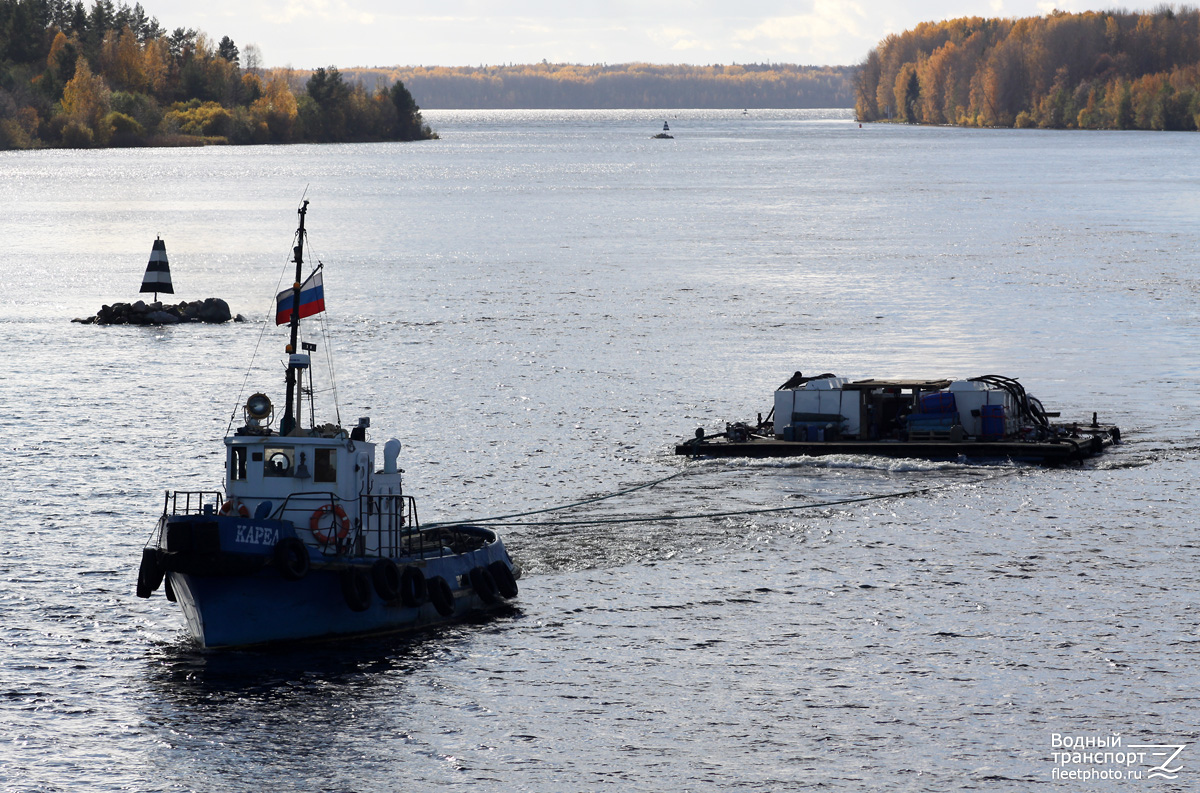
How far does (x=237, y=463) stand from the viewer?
29.0 meters

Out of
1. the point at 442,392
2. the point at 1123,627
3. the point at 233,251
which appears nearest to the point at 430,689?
the point at 1123,627

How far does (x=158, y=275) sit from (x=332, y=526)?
165 ft

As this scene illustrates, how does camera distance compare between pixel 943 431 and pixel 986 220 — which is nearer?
pixel 943 431

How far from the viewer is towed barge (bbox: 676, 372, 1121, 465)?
45969 mm

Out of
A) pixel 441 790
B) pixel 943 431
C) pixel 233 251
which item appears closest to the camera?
pixel 441 790

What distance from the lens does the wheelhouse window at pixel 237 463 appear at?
95.1ft

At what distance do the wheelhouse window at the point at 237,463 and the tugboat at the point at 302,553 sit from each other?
3 centimetres

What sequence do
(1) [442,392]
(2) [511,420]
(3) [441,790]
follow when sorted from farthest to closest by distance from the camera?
1. (1) [442,392]
2. (2) [511,420]
3. (3) [441,790]

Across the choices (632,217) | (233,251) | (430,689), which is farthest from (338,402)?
(632,217)

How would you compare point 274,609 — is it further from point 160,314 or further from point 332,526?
point 160,314

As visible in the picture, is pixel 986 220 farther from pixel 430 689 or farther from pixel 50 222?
pixel 430 689

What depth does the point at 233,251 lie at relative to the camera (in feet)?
358

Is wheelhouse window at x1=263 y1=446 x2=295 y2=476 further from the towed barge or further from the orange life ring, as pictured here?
the towed barge

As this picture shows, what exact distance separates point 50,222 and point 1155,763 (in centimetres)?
12721
